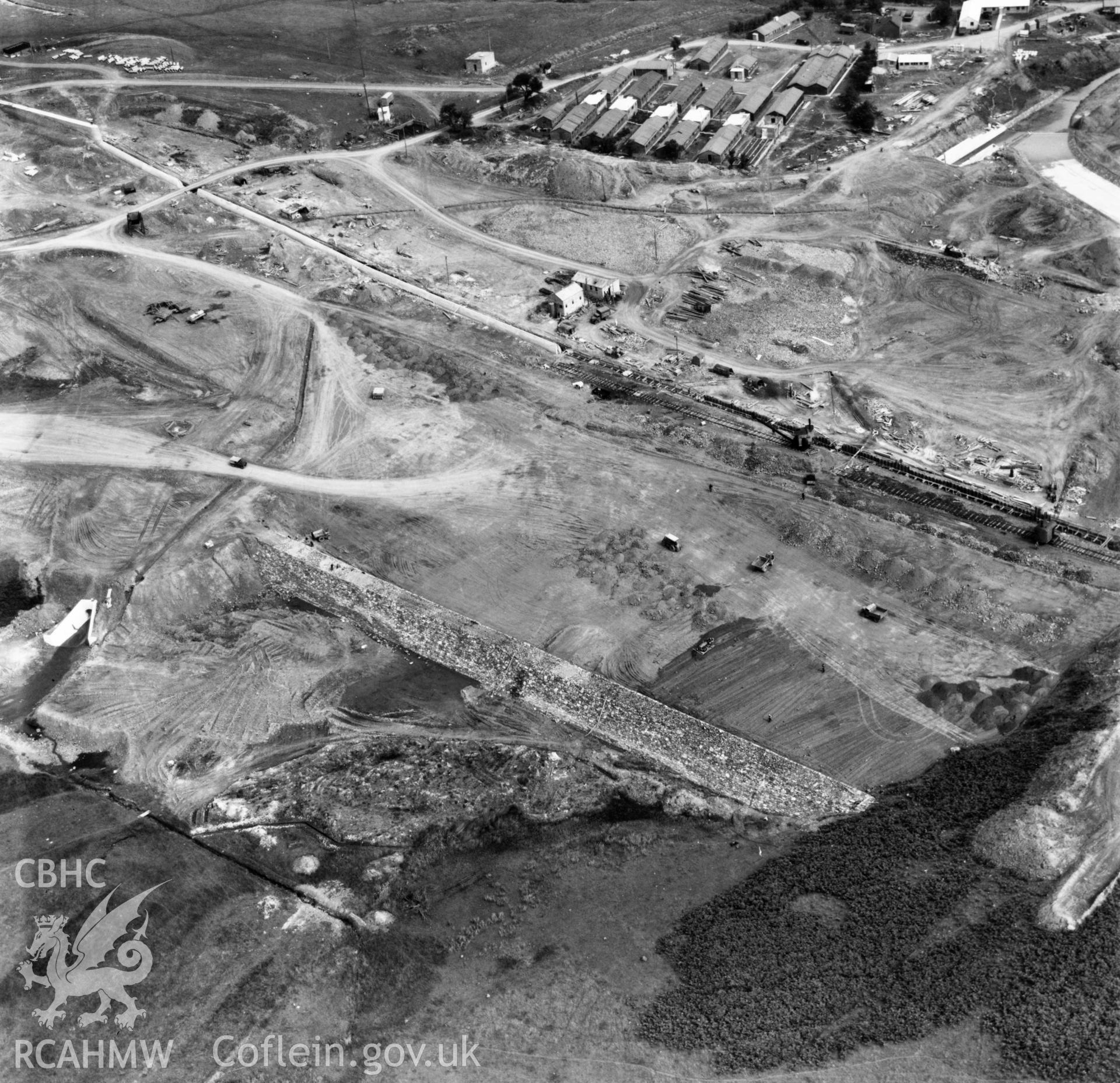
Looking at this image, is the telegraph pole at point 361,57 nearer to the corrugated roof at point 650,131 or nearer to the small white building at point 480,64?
the small white building at point 480,64

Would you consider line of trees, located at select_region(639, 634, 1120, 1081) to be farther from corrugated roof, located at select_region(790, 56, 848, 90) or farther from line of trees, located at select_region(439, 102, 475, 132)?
corrugated roof, located at select_region(790, 56, 848, 90)

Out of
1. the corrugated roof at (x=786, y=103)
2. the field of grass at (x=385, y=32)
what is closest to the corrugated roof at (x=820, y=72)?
the corrugated roof at (x=786, y=103)

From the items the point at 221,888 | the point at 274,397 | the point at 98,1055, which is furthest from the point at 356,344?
the point at 98,1055

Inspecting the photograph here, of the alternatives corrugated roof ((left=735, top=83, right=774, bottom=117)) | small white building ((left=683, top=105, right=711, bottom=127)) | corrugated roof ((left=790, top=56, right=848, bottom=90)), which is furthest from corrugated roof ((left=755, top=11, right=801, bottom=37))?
small white building ((left=683, top=105, right=711, bottom=127))

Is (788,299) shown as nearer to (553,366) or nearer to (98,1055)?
(553,366)

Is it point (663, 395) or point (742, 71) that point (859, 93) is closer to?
point (742, 71)

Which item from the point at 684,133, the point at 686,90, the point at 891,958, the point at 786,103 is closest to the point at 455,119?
the point at 684,133
